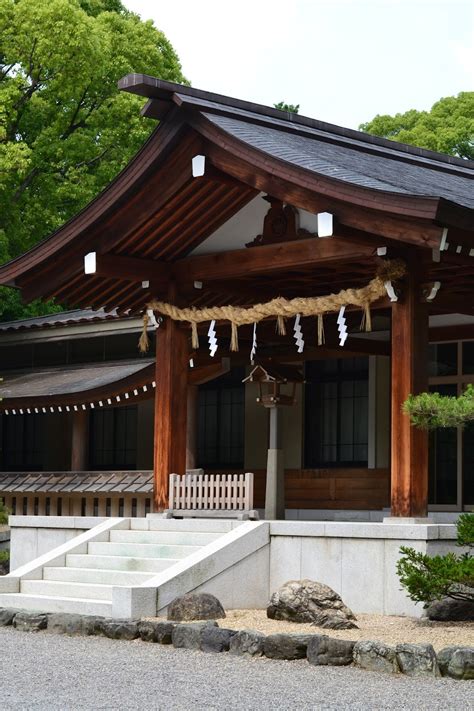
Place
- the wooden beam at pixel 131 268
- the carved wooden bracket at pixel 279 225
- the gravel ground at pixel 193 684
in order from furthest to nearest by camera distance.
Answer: the wooden beam at pixel 131 268 < the carved wooden bracket at pixel 279 225 < the gravel ground at pixel 193 684

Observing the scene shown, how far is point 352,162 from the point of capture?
15180 millimetres

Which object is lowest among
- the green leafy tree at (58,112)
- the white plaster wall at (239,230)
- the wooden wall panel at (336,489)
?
the wooden wall panel at (336,489)

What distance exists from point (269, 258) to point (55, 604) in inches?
182

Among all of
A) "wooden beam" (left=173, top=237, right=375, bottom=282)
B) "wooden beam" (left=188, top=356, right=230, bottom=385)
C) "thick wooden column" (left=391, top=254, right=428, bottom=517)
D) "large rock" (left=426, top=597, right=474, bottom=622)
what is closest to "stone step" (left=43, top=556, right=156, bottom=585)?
"thick wooden column" (left=391, top=254, right=428, bottom=517)

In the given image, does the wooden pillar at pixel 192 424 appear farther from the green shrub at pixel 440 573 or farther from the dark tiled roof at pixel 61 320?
the green shrub at pixel 440 573

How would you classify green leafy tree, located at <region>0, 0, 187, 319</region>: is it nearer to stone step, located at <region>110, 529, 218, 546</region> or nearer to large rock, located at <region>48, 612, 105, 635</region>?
stone step, located at <region>110, 529, 218, 546</region>

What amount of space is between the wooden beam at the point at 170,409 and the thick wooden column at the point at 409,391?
136 inches

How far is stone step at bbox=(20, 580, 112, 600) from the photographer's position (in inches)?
548

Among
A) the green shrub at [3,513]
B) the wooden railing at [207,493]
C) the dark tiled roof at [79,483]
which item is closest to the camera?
the wooden railing at [207,493]

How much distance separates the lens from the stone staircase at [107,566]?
14055 mm

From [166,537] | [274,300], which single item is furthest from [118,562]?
[274,300]

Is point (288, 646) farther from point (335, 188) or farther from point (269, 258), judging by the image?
point (269, 258)

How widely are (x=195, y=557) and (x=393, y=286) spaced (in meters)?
3.56

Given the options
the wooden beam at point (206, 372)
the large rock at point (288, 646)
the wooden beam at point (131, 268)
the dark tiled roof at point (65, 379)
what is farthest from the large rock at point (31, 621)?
the dark tiled roof at point (65, 379)
